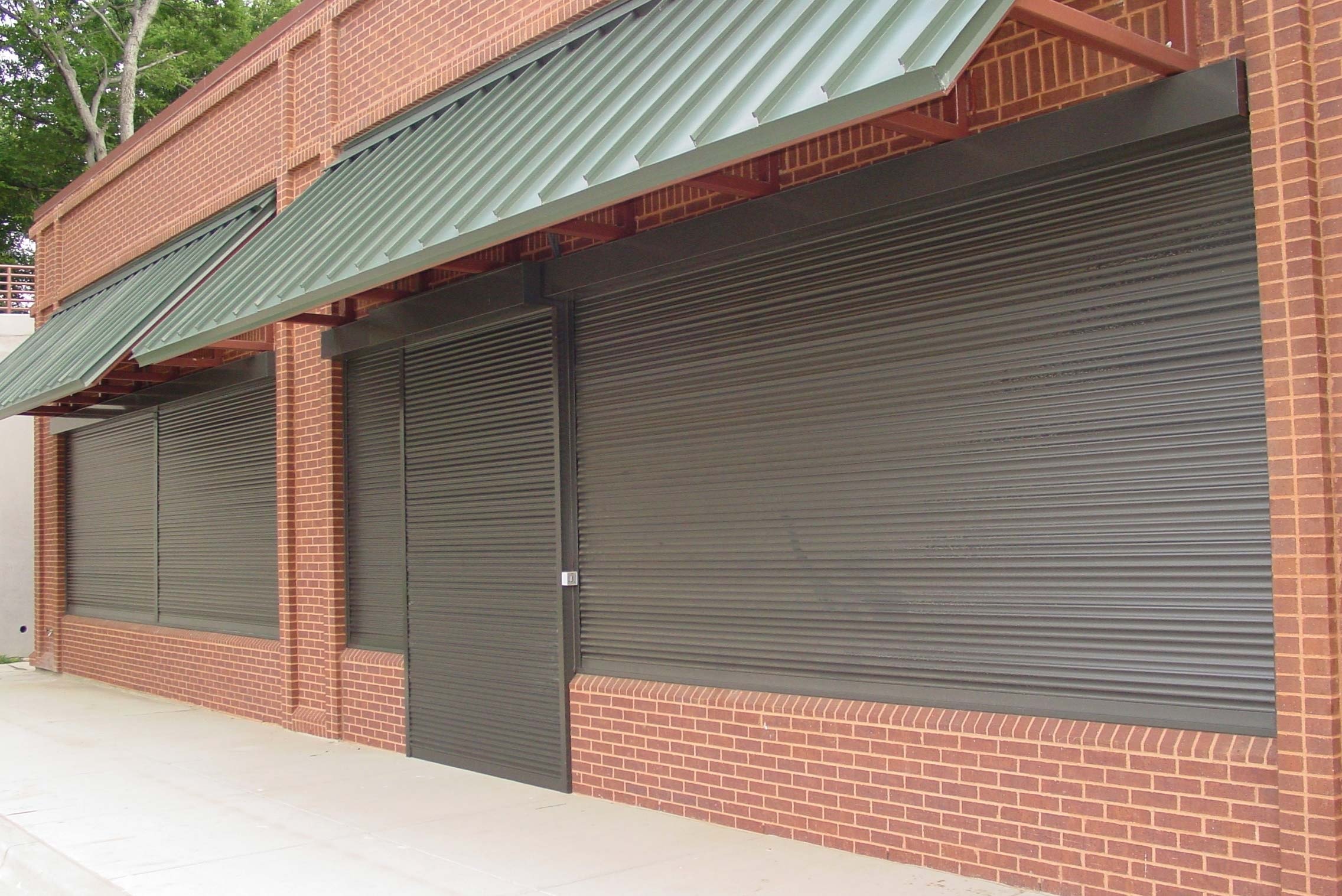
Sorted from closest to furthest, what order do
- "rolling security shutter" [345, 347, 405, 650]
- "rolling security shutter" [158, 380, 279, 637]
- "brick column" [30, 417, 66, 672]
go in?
"rolling security shutter" [345, 347, 405, 650] < "rolling security shutter" [158, 380, 279, 637] < "brick column" [30, 417, 66, 672]

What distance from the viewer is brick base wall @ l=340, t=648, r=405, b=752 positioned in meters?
10.4

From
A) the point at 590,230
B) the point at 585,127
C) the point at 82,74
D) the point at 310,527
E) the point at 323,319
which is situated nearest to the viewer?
the point at 585,127

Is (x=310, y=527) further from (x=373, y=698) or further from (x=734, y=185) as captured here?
(x=734, y=185)

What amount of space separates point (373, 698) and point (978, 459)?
22.1 feet

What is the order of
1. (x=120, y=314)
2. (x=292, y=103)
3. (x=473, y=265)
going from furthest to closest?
(x=120, y=314) < (x=292, y=103) < (x=473, y=265)

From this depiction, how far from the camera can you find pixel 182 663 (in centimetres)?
1441

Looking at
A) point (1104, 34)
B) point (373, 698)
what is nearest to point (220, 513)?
point (373, 698)

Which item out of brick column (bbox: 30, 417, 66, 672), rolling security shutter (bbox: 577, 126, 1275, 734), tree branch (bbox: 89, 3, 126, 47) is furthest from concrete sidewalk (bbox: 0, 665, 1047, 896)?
tree branch (bbox: 89, 3, 126, 47)

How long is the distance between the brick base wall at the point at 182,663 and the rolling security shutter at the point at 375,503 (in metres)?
1.70

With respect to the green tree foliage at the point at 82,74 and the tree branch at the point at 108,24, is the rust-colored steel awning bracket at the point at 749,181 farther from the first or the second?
the tree branch at the point at 108,24

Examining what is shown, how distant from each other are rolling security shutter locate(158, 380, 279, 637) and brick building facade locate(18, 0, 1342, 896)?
903 millimetres

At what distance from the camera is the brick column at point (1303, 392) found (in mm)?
4559

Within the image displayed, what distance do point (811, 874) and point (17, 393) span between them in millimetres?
11963

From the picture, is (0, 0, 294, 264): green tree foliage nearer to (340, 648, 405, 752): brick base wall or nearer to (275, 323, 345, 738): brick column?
(275, 323, 345, 738): brick column
